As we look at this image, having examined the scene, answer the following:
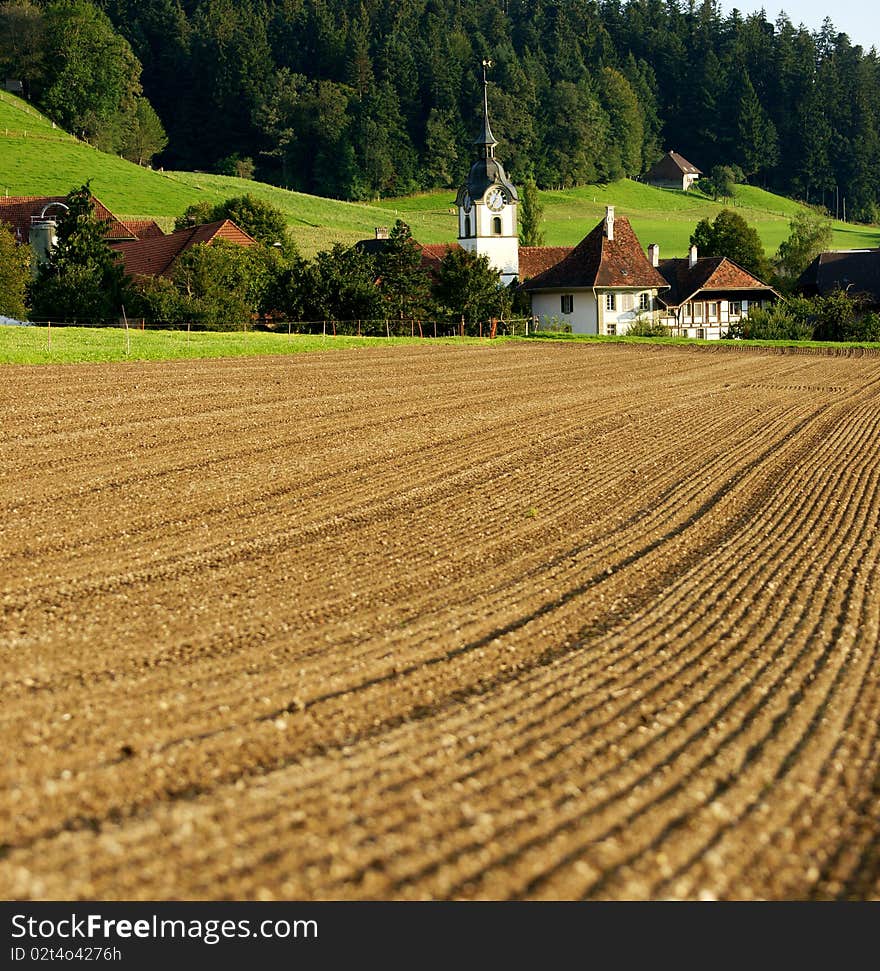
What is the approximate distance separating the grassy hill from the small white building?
26956 millimetres

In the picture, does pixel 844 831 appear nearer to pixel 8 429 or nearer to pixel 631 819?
pixel 631 819

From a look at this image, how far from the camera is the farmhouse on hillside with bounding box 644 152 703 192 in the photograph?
167000 mm

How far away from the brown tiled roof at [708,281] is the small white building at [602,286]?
149cm

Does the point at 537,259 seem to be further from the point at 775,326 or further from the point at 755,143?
the point at 755,143

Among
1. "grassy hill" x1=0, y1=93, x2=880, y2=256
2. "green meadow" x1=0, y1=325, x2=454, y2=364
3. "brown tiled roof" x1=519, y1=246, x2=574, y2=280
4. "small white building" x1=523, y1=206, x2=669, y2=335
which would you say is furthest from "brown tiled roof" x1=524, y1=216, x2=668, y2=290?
"grassy hill" x1=0, y1=93, x2=880, y2=256

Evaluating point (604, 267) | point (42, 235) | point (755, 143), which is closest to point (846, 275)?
point (604, 267)

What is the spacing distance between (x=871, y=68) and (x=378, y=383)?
18983 cm

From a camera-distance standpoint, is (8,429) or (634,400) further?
(634,400)

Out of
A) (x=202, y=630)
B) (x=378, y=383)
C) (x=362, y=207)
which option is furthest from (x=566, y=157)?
(x=202, y=630)

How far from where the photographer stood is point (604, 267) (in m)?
73.8

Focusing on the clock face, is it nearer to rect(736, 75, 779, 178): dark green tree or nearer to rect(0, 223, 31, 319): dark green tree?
rect(0, 223, 31, 319): dark green tree

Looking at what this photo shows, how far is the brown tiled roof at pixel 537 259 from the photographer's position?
270 feet

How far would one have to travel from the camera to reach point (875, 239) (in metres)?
139

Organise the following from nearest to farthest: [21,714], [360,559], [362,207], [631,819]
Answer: [631,819] < [21,714] < [360,559] < [362,207]
